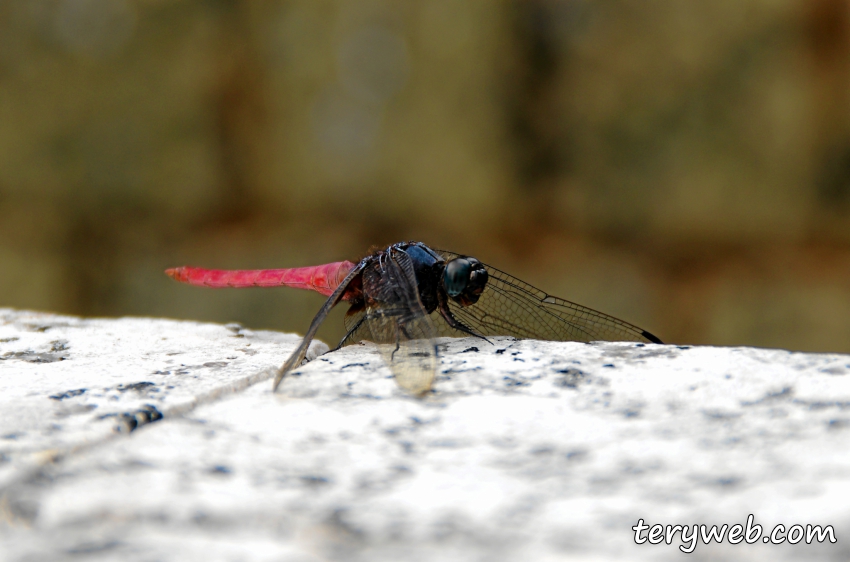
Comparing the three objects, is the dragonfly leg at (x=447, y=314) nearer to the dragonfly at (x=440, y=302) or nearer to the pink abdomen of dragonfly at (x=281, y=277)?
the dragonfly at (x=440, y=302)

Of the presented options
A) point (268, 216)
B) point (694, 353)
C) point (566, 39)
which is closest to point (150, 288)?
point (268, 216)

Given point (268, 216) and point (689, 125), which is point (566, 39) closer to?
point (689, 125)

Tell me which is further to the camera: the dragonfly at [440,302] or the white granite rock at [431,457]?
the dragonfly at [440,302]

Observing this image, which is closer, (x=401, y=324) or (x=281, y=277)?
(x=401, y=324)

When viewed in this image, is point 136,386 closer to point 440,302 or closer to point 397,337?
point 397,337

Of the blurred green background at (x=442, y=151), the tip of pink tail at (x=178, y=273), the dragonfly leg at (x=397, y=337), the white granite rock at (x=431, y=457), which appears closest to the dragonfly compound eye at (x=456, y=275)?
the dragonfly leg at (x=397, y=337)

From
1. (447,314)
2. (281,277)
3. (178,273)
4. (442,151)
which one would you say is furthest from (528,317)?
(442,151)
